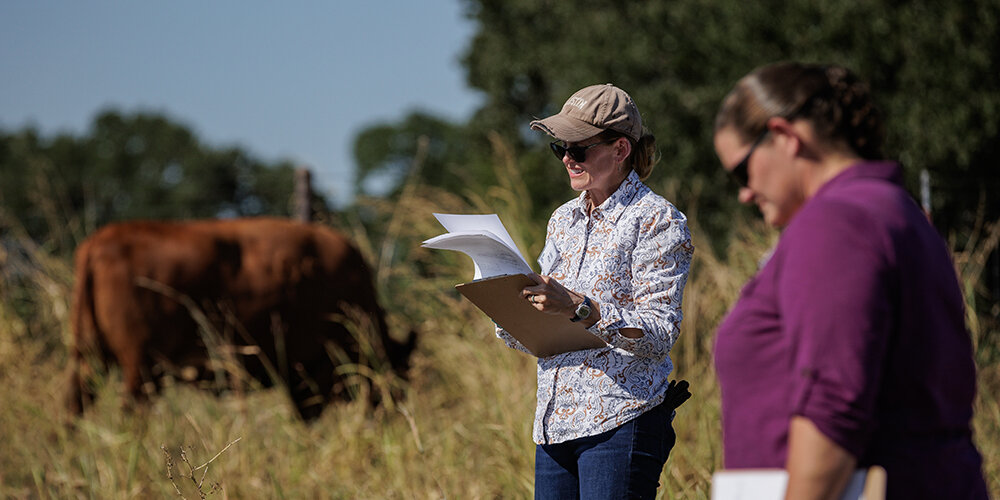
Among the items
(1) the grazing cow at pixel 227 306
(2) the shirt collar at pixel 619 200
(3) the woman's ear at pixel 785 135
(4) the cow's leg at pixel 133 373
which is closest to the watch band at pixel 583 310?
(2) the shirt collar at pixel 619 200

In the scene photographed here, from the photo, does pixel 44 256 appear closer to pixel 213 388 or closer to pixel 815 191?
pixel 213 388

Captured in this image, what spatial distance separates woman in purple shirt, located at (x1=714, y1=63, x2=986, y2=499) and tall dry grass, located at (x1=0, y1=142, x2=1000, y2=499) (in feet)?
6.18

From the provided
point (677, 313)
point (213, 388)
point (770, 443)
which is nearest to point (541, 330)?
point (677, 313)

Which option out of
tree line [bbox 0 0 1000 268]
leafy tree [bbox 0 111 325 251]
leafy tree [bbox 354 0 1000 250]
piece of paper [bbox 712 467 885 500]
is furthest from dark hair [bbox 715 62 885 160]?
leafy tree [bbox 0 111 325 251]

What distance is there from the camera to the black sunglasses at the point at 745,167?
58.8 inches

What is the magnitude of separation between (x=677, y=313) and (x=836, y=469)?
968mm

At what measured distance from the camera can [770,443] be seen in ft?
4.79

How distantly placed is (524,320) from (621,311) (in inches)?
8.8

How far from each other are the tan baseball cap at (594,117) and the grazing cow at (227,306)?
11.7 feet

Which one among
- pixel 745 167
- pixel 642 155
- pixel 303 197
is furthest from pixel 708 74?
pixel 745 167

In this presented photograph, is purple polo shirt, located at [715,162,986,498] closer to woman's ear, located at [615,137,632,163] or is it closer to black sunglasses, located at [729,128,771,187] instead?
black sunglasses, located at [729,128,771,187]

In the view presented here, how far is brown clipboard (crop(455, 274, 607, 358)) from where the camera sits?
2.19m

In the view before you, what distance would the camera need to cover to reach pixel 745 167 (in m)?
1.52

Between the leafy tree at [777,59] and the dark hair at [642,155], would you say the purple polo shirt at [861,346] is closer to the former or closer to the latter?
the dark hair at [642,155]
